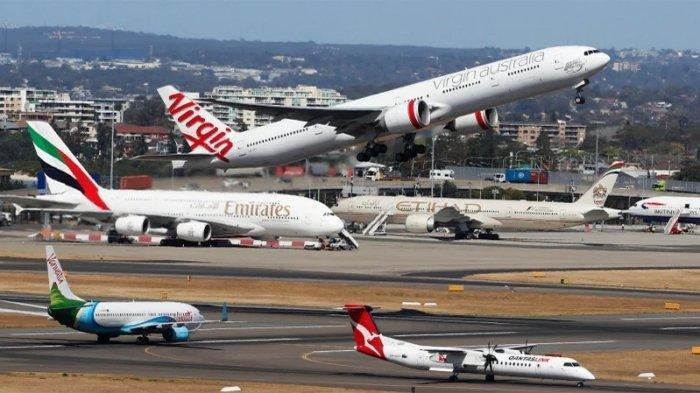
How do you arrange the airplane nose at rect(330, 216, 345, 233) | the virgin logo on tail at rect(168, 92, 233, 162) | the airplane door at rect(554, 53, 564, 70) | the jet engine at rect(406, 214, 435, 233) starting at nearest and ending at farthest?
the airplane door at rect(554, 53, 564, 70)
the virgin logo on tail at rect(168, 92, 233, 162)
the airplane nose at rect(330, 216, 345, 233)
the jet engine at rect(406, 214, 435, 233)

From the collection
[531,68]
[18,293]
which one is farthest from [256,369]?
[531,68]

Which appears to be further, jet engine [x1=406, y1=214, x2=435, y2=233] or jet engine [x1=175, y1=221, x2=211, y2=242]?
jet engine [x1=406, y1=214, x2=435, y2=233]

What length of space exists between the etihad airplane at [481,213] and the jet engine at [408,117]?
52879mm

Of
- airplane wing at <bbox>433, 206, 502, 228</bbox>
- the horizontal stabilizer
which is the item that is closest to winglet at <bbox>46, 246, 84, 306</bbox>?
the horizontal stabilizer

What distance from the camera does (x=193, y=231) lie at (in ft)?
359

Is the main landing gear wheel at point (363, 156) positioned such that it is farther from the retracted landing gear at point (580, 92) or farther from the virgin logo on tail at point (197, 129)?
the retracted landing gear at point (580, 92)

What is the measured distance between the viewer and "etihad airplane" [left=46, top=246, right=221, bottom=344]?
181 feet

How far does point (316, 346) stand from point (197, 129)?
43150 millimetres

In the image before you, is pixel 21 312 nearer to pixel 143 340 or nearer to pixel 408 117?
pixel 143 340

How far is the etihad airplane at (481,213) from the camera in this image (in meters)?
135

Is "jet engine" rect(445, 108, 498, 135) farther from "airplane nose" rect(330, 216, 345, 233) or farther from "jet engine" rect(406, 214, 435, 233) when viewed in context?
"jet engine" rect(406, 214, 435, 233)

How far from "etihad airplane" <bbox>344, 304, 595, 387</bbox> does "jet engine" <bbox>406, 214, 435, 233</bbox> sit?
276 feet

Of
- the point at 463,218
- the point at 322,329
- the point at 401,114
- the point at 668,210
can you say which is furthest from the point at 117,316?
the point at 668,210

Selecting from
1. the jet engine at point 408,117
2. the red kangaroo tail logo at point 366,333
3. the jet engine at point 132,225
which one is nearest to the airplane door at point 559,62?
the jet engine at point 408,117
